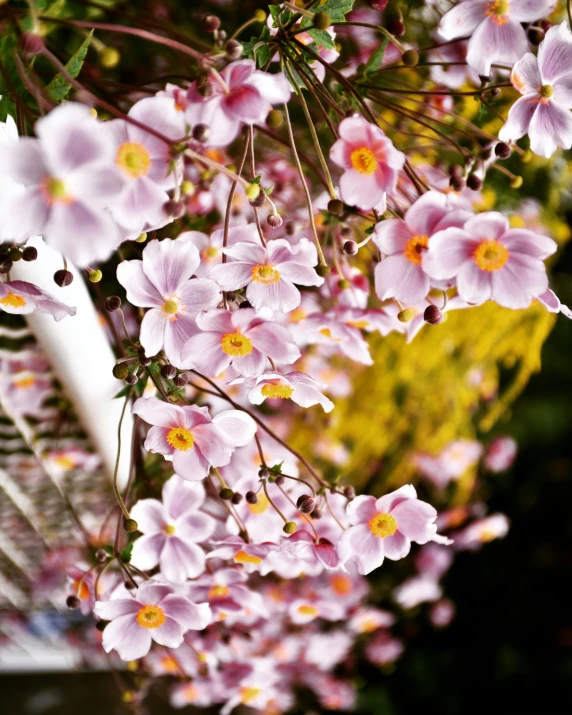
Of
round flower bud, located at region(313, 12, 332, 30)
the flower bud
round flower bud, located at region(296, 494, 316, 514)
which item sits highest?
round flower bud, located at region(313, 12, 332, 30)

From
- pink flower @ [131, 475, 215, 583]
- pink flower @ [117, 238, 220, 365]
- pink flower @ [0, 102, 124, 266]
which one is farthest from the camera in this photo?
pink flower @ [131, 475, 215, 583]

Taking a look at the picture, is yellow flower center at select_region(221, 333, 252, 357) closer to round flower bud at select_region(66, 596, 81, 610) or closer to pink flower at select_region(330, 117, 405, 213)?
pink flower at select_region(330, 117, 405, 213)

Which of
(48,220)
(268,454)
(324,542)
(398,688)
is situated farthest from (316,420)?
(398,688)

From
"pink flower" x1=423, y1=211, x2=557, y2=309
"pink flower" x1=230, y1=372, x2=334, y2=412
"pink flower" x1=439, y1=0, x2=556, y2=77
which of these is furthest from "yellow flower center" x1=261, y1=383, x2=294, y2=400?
"pink flower" x1=439, y1=0, x2=556, y2=77

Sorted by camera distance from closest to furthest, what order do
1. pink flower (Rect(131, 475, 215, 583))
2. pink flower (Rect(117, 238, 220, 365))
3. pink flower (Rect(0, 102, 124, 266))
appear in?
pink flower (Rect(0, 102, 124, 266)), pink flower (Rect(117, 238, 220, 365)), pink flower (Rect(131, 475, 215, 583))

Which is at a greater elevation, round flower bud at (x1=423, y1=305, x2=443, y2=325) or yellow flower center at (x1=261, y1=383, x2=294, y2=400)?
round flower bud at (x1=423, y1=305, x2=443, y2=325)

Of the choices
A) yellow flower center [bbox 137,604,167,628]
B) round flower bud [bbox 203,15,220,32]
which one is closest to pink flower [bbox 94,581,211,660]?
yellow flower center [bbox 137,604,167,628]

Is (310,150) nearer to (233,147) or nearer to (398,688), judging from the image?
(233,147)

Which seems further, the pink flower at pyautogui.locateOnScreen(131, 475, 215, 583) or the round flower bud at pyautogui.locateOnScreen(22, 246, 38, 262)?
the pink flower at pyautogui.locateOnScreen(131, 475, 215, 583)
